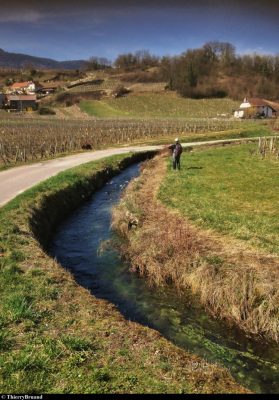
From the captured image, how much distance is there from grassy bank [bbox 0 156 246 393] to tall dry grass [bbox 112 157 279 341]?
8.60 feet

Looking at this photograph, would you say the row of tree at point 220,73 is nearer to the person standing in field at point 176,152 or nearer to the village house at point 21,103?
the village house at point 21,103

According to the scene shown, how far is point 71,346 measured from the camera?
9.78 m

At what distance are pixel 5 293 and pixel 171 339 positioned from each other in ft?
15.6

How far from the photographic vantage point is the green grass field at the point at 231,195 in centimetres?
1736

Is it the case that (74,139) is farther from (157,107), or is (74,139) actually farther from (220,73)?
(220,73)

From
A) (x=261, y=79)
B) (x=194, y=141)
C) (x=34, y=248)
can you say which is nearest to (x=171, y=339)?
(x=34, y=248)

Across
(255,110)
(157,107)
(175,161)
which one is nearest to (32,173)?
(175,161)

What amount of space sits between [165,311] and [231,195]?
37.5 ft

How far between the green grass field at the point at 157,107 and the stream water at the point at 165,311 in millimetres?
110034

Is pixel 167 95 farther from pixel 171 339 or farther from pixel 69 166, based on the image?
pixel 171 339

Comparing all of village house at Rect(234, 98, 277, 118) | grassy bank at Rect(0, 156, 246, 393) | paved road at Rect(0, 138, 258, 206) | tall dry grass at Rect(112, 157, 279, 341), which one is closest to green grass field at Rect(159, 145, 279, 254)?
tall dry grass at Rect(112, 157, 279, 341)

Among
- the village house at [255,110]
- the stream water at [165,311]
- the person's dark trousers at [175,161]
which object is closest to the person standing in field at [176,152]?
the person's dark trousers at [175,161]

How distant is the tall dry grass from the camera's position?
12.1 m

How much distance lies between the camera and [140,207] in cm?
2214
